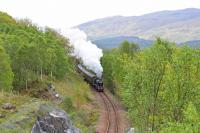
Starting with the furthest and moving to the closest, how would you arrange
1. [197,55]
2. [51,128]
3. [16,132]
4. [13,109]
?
[197,55]
[13,109]
[51,128]
[16,132]

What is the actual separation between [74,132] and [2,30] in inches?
2434

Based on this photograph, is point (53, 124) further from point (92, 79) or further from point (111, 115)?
point (92, 79)

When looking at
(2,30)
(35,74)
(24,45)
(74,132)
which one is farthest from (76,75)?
(74,132)

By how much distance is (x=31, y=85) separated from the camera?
209ft

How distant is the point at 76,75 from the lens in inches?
3853

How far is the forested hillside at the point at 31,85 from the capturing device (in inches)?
1161

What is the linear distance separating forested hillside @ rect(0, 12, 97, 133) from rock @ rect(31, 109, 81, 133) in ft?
1.76

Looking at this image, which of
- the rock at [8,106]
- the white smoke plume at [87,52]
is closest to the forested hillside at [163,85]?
the rock at [8,106]

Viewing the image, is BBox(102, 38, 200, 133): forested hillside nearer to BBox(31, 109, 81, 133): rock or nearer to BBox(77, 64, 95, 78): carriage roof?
BBox(31, 109, 81, 133): rock

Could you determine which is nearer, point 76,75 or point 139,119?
point 139,119

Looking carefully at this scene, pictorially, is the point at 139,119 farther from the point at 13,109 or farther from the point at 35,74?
the point at 35,74

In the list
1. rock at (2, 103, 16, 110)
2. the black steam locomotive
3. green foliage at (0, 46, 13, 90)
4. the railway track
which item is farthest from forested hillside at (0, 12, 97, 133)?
the railway track

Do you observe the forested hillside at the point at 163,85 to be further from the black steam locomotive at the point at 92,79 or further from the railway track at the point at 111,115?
the black steam locomotive at the point at 92,79

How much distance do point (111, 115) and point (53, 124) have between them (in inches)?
1349
